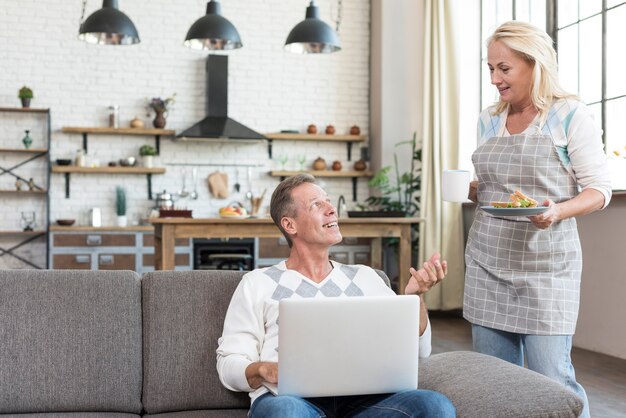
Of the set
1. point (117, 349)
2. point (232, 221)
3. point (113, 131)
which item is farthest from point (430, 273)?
point (113, 131)

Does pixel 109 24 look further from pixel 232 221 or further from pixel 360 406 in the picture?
pixel 360 406

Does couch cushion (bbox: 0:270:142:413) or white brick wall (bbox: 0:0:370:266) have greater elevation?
white brick wall (bbox: 0:0:370:266)

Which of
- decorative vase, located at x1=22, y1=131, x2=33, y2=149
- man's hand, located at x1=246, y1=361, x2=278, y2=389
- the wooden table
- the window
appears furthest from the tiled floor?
decorative vase, located at x1=22, y1=131, x2=33, y2=149

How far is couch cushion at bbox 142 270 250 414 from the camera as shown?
2.31 meters

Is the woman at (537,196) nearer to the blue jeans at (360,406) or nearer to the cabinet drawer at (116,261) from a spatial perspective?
the blue jeans at (360,406)

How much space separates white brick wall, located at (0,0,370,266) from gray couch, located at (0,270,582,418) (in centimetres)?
560

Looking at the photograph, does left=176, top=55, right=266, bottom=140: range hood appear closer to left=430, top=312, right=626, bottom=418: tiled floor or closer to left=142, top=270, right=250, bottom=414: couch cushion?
left=430, top=312, right=626, bottom=418: tiled floor

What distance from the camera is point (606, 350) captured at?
5.20 meters

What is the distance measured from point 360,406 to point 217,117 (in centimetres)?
596

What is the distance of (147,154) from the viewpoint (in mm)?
7727

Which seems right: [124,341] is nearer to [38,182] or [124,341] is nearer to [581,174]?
[581,174]

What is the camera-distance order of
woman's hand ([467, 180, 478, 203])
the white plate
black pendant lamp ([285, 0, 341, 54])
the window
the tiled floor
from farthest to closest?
black pendant lamp ([285, 0, 341, 54])
the window
the tiled floor
woman's hand ([467, 180, 478, 203])
the white plate

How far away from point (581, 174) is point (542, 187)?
0.36ft

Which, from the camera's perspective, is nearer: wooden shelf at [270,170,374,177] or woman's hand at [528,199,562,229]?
woman's hand at [528,199,562,229]
